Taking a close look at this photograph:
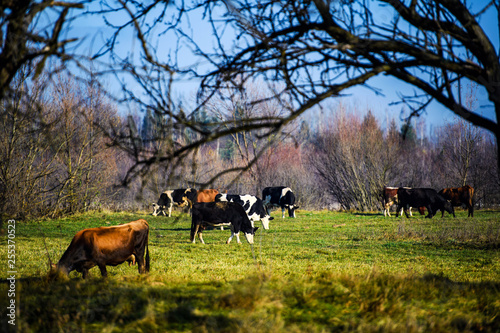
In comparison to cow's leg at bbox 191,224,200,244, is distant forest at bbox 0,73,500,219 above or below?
above

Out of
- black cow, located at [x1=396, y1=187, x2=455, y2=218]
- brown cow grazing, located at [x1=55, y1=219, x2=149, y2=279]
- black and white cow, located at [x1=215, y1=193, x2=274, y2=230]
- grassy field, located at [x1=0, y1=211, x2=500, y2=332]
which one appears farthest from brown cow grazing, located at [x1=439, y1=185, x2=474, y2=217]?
brown cow grazing, located at [x1=55, y1=219, x2=149, y2=279]

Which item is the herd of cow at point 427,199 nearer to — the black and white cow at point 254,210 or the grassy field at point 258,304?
the black and white cow at point 254,210

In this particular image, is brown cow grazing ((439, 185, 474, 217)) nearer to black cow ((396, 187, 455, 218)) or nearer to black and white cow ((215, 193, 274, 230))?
black cow ((396, 187, 455, 218))

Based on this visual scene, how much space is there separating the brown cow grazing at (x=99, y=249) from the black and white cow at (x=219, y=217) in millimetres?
5732

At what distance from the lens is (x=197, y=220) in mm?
13008

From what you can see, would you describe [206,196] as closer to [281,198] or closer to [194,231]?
[281,198]

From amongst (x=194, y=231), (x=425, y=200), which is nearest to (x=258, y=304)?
(x=194, y=231)

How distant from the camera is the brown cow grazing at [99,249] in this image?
6.60 m

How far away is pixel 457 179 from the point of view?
31.0 m

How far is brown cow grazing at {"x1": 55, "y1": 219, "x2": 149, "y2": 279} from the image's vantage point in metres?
6.60

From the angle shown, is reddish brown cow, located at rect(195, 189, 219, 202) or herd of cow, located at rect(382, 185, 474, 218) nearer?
reddish brown cow, located at rect(195, 189, 219, 202)

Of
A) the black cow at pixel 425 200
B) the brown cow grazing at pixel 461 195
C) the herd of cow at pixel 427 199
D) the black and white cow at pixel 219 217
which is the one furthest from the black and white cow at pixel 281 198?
the black and white cow at pixel 219 217

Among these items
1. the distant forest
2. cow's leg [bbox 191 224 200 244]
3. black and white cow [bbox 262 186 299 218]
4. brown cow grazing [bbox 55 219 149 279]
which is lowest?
cow's leg [bbox 191 224 200 244]

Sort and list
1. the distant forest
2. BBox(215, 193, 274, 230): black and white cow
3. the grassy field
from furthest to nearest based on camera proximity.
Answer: the distant forest
BBox(215, 193, 274, 230): black and white cow
the grassy field
